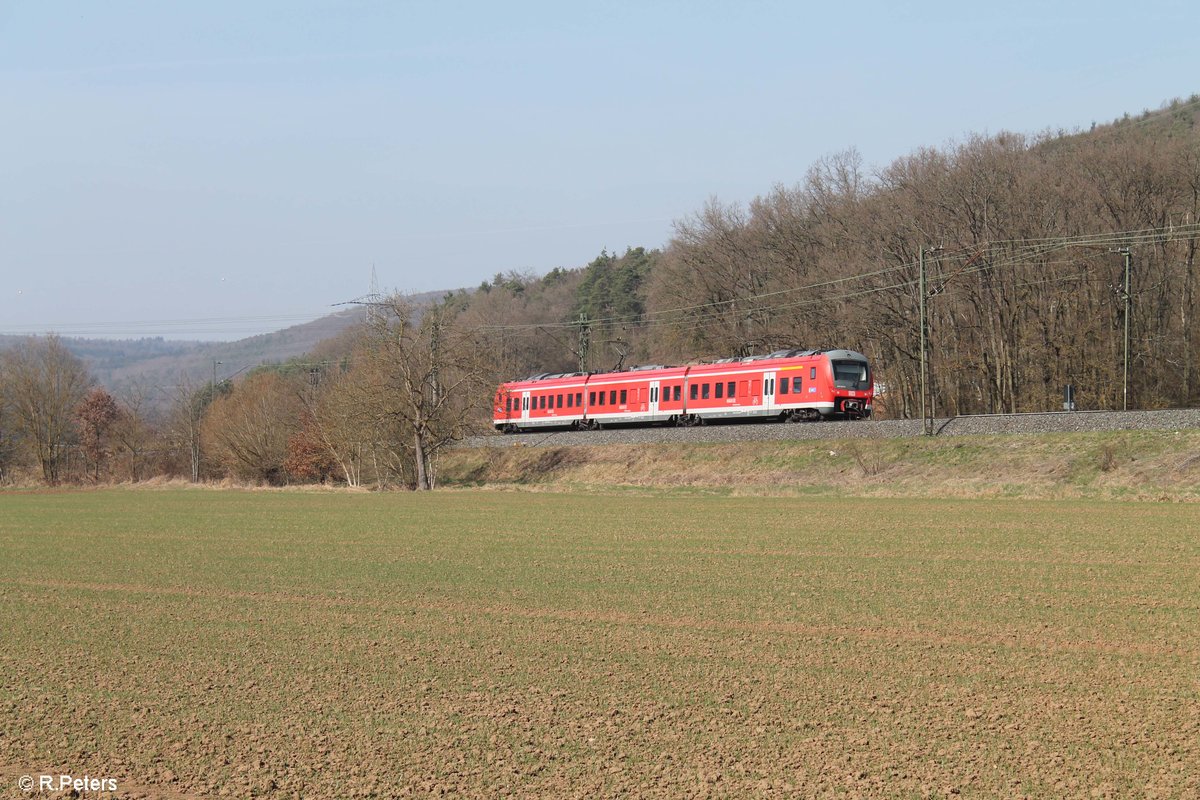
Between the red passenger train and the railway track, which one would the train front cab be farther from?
the railway track

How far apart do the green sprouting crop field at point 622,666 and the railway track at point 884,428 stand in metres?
13.1

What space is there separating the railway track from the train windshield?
1.97 meters

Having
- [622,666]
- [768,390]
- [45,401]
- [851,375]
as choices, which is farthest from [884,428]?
[45,401]

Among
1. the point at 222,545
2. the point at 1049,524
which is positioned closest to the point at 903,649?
the point at 1049,524

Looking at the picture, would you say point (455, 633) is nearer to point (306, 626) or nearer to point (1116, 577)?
point (306, 626)

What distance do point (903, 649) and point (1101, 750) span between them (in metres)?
3.80

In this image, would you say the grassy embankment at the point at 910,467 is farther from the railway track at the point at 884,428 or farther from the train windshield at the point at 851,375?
the train windshield at the point at 851,375

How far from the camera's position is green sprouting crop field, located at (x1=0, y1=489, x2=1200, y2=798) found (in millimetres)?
8922

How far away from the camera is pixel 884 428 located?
43.1 metres

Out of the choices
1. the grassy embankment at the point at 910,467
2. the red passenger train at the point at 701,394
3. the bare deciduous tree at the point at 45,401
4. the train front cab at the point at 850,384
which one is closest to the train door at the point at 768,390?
the red passenger train at the point at 701,394

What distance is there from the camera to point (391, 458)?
187 ft

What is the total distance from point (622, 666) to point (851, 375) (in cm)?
3528

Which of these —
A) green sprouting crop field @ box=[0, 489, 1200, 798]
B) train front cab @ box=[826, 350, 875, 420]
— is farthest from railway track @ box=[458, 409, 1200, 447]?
green sprouting crop field @ box=[0, 489, 1200, 798]

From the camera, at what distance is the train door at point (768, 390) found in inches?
1859
